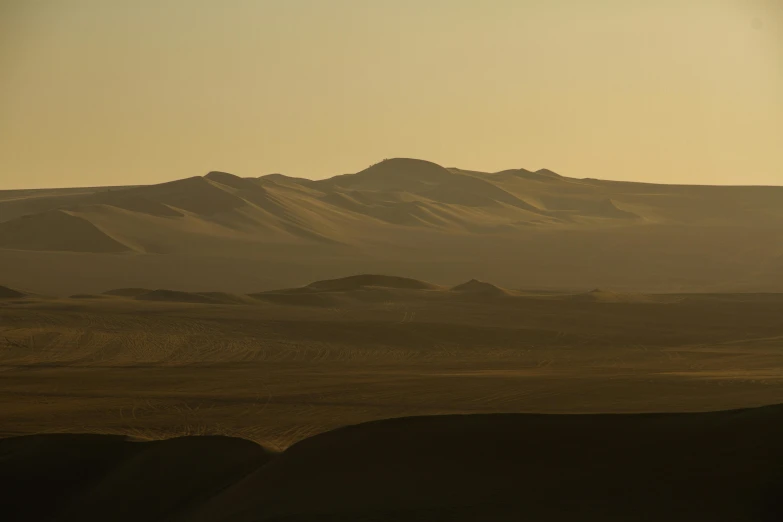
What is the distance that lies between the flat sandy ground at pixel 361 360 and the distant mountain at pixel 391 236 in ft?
71.2

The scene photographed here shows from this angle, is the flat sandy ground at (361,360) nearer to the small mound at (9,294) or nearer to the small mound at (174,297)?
the small mound at (9,294)

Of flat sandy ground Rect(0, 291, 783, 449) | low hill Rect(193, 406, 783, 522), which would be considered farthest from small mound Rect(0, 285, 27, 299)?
low hill Rect(193, 406, 783, 522)

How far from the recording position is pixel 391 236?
92.4 metres

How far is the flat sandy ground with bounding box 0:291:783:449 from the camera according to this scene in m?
21.6

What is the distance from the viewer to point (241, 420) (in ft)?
68.5

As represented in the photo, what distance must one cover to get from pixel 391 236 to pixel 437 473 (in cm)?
7877

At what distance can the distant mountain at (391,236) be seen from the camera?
236 feet

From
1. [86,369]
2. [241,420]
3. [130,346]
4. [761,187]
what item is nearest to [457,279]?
[130,346]

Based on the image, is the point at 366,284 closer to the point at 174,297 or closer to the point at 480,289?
the point at 480,289

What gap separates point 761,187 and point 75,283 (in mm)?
94960

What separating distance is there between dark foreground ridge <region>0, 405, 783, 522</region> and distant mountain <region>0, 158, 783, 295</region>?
145 ft

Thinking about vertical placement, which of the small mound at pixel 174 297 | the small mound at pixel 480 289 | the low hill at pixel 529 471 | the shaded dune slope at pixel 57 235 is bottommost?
the low hill at pixel 529 471

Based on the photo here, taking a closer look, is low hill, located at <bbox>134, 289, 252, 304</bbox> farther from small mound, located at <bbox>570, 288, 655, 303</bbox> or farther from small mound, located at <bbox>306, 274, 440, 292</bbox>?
small mound, located at <bbox>570, 288, 655, 303</bbox>

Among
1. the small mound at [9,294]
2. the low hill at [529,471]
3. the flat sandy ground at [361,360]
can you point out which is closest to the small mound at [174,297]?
the flat sandy ground at [361,360]
